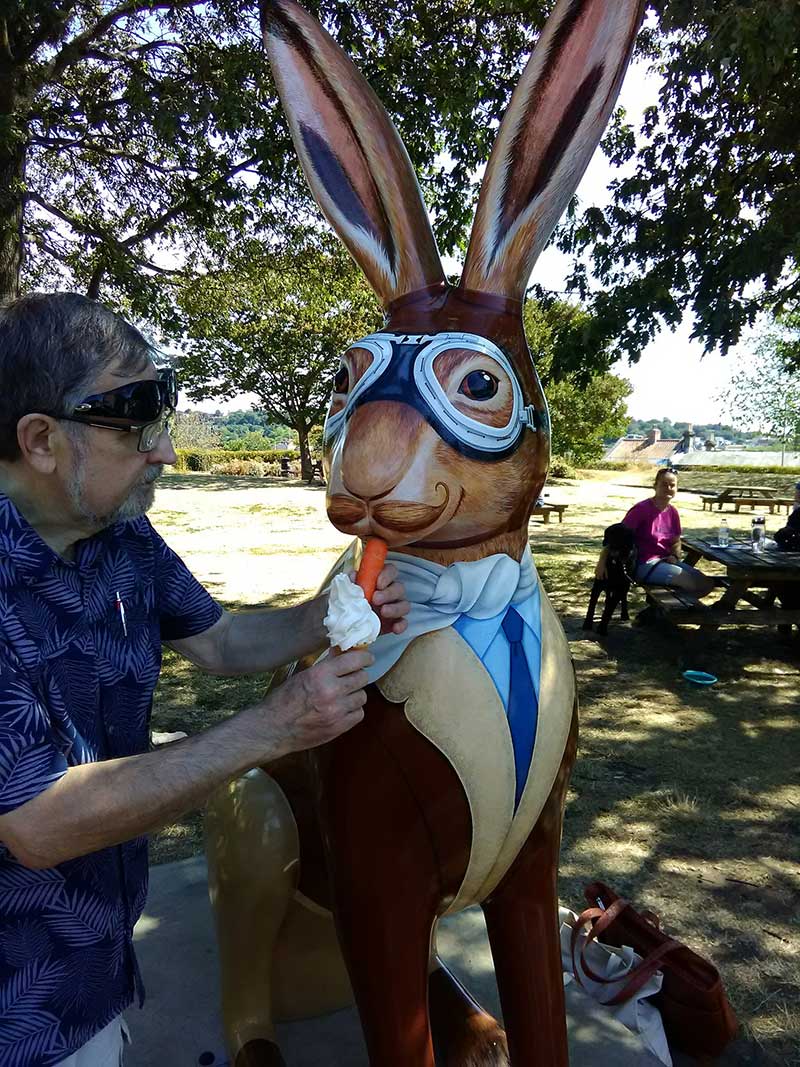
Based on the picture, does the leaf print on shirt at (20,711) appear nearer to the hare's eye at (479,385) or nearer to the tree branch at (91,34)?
the hare's eye at (479,385)

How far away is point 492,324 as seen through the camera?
60.0 inches

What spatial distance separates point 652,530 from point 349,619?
5884mm

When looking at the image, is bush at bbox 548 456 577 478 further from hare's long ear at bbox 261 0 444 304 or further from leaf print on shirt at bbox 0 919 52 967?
leaf print on shirt at bbox 0 919 52 967

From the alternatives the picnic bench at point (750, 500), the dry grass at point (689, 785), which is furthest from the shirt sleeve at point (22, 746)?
the picnic bench at point (750, 500)

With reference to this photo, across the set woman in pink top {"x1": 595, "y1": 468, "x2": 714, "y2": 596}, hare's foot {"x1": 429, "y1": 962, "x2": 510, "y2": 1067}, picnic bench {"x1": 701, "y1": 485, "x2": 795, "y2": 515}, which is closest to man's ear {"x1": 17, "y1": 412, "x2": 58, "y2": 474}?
hare's foot {"x1": 429, "y1": 962, "x2": 510, "y2": 1067}

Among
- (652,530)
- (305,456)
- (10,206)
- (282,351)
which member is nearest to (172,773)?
(10,206)

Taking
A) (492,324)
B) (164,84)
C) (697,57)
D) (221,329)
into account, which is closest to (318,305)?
(221,329)

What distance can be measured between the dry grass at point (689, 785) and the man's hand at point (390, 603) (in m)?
1.77

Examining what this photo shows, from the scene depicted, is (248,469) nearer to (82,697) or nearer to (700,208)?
(700,208)

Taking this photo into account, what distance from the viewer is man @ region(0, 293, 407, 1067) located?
3.68 ft

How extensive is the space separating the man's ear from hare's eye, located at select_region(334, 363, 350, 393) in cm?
54

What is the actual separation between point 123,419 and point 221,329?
20.7 m

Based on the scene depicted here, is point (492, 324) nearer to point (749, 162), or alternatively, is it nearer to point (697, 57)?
point (697, 57)

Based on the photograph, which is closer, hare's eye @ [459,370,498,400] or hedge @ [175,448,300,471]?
hare's eye @ [459,370,498,400]
